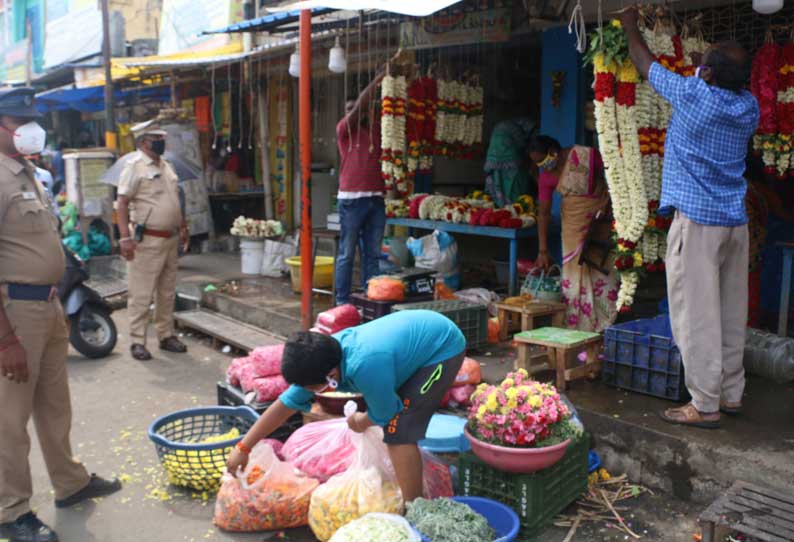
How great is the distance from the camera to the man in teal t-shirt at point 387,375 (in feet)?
11.0

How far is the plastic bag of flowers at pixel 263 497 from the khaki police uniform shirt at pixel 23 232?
1.51m

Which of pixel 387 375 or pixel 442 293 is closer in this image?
pixel 387 375

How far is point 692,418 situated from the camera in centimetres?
434

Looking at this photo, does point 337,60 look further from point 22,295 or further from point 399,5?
point 22,295

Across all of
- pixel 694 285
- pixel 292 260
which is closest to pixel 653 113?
pixel 694 285

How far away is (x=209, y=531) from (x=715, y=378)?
3.06 m

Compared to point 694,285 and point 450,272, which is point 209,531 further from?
point 450,272

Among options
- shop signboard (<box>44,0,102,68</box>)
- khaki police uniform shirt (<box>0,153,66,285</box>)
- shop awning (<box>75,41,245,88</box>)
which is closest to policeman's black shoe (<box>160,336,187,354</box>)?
khaki police uniform shirt (<box>0,153,66,285</box>)

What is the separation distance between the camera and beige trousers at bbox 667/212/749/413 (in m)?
4.24

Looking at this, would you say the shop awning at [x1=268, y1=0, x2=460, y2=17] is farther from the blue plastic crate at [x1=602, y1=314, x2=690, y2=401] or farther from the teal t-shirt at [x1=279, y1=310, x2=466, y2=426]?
the blue plastic crate at [x1=602, y1=314, x2=690, y2=401]

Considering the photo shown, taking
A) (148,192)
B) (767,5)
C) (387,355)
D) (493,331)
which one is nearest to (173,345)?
(148,192)

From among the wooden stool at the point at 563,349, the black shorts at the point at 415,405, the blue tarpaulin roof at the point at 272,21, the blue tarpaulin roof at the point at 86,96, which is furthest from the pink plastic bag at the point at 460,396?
the blue tarpaulin roof at the point at 86,96

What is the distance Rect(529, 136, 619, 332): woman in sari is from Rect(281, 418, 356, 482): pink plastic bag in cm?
272

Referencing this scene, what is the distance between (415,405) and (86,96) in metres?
14.3
